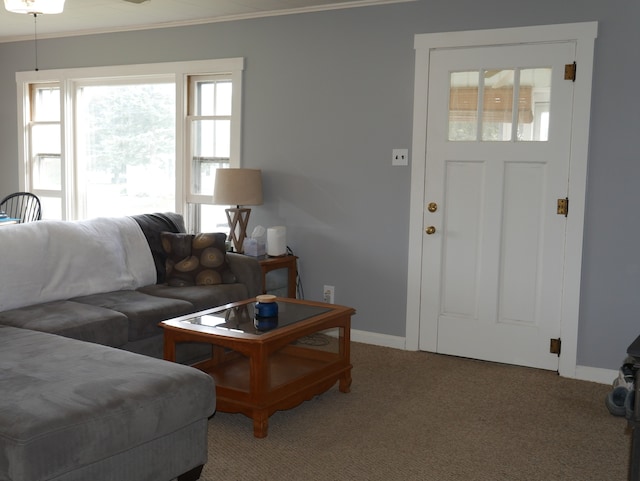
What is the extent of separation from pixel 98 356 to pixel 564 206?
2.74 m

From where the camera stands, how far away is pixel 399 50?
4.37m

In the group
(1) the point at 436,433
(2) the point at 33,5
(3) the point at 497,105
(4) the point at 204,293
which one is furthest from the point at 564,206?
(2) the point at 33,5

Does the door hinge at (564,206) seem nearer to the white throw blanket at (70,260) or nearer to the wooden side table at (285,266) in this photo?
the wooden side table at (285,266)

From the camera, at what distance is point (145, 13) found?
4992mm

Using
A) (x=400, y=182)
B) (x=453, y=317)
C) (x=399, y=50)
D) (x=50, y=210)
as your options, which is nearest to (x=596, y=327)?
(x=453, y=317)

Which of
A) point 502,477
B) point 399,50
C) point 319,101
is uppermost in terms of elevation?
point 399,50

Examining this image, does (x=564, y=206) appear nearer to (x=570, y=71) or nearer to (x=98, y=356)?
(x=570, y=71)

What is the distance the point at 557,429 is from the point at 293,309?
1443mm

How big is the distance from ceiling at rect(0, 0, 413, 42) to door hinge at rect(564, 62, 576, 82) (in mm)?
1170

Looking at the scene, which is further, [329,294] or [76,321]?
[329,294]

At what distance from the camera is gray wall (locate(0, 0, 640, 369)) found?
12.5ft

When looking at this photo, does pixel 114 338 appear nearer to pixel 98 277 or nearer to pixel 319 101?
pixel 98 277

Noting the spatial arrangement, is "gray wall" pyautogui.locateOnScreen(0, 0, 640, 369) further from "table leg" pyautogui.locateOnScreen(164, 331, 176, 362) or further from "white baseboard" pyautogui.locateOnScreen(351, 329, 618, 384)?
"table leg" pyautogui.locateOnScreen(164, 331, 176, 362)

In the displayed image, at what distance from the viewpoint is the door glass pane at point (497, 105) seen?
4066 mm
